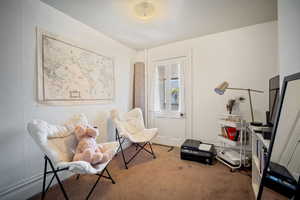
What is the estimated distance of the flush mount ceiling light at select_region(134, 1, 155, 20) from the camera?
166cm

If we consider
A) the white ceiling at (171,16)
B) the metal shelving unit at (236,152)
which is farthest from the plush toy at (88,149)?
the metal shelving unit at (236,152)

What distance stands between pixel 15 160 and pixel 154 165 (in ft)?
5.73

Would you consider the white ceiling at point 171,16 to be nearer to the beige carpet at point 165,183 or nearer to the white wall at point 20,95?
the white wall at point 20,95

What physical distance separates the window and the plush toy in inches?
70.9

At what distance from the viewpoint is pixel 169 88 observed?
3031mm

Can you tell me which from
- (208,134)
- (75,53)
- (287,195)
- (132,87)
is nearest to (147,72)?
(132,87)

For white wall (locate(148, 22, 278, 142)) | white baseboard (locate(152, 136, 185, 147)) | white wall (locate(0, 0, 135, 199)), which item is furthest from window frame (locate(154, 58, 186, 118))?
white wall (locate(0, 0, 135, 199))

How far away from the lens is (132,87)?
10.6 feet

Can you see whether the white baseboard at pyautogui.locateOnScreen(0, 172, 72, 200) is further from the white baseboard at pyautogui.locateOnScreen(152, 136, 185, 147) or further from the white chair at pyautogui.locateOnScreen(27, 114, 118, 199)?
the white baseboard at pyautogui.locateOnScreen(152, 136, 185, 147)

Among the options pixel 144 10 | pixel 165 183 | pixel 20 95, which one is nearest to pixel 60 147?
pixel 20 95

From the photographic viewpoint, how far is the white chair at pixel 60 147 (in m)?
1.20

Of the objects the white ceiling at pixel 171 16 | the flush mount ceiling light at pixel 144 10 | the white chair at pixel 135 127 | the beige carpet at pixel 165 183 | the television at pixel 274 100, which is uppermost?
the white ceiling at pixel 171 16

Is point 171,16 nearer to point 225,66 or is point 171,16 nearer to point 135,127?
point 225,66

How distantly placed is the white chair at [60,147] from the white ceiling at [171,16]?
4.82 feet
